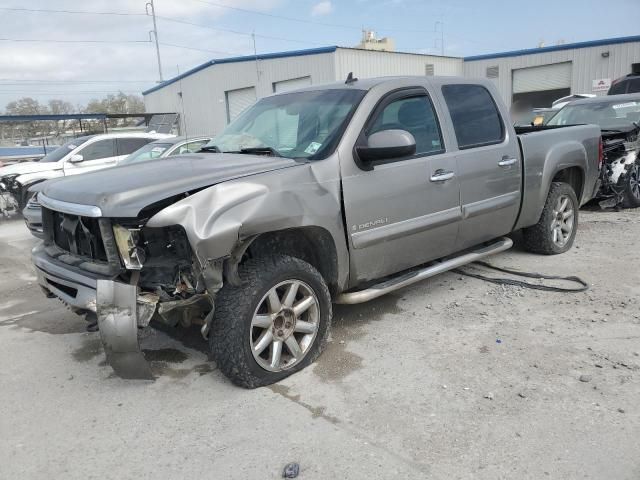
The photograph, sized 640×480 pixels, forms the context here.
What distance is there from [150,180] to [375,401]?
1892mm

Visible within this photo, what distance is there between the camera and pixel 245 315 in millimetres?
3135

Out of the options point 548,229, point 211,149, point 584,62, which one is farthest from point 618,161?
point 584,62

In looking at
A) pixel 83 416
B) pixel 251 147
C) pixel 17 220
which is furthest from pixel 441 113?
pixel 17 220

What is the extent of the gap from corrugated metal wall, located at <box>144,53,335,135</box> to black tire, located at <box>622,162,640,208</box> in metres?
15.5

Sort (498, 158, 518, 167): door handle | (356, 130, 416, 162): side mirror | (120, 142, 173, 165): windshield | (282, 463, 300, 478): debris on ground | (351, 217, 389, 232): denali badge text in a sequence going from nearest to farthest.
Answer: (282, 463, 300, 478): debris on ground
(356, 130, 416, 162): side mirror
(351, 217, 389, 232): denali badge text
(498, 158, 518, 167): door handle
(120, 142, 173, 165): windshield

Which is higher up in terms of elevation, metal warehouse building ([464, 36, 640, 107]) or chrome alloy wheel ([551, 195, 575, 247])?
metal warehouse building ([464, 36, 640, 107])

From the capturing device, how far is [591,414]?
2912 mm

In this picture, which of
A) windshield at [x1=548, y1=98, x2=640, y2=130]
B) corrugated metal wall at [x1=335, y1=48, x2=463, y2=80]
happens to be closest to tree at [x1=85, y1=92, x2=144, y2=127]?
corrugated metal wall at [x1=335, y1=48, x2=463, y2=80]

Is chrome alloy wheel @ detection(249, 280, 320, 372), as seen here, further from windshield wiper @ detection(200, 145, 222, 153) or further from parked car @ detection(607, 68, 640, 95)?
parked car @ detection(607, 68, 640, 95)

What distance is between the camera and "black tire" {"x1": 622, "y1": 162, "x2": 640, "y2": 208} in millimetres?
8109

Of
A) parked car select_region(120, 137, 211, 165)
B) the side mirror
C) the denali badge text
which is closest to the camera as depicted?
the side mirror

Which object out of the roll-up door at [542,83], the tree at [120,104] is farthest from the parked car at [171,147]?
the tree at [120,104]

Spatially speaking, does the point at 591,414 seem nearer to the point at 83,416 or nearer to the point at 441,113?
the point at 441,113

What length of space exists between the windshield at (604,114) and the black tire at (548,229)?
10.5ft
